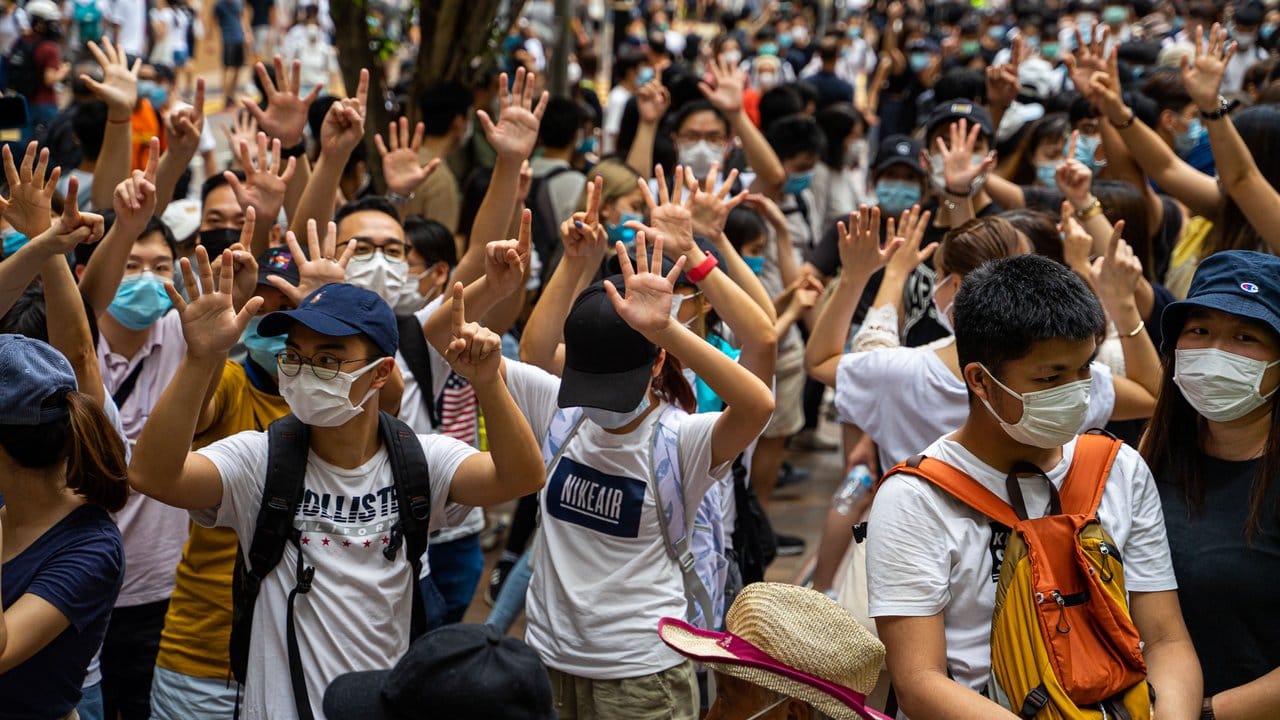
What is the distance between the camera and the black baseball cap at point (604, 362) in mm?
3176

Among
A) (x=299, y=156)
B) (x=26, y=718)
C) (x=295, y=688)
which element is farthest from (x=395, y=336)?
(x=299, y=156)

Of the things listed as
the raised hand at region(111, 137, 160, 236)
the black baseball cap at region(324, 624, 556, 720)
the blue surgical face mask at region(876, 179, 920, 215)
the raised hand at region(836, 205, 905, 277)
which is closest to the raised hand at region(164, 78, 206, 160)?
the raised hand at region(111, 137, 160, 236)

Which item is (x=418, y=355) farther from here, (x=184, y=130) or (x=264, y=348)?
(x=184, y=130)

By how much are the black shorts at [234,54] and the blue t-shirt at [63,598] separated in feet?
50.3

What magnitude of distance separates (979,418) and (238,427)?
2060 millimetres

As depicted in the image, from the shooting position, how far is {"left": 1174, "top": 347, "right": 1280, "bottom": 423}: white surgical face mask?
2.75 metres

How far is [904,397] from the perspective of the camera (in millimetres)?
3807

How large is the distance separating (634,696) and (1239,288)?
5.74 feet

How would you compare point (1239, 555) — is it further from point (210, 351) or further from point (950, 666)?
point (210, 351)

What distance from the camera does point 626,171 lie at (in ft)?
20.4

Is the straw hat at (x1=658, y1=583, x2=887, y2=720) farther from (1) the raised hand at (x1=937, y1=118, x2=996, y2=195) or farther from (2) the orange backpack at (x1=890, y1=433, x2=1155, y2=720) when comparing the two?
(1) the raised hand at (x1=937, y1=118, x2=996, y2=195)

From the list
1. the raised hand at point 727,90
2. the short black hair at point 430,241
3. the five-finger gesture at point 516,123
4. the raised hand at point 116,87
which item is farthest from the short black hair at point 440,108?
the five-finger gesture at point 516,123

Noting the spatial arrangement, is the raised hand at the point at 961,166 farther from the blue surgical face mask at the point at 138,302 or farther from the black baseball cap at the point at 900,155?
the blue surgical face mask at the point at 138,302

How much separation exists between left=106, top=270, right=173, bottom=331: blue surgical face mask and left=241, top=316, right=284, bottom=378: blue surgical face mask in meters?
0.51
